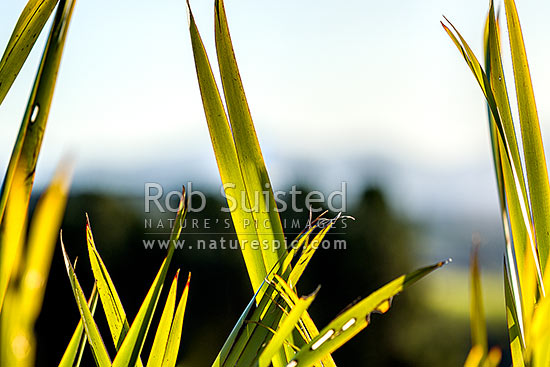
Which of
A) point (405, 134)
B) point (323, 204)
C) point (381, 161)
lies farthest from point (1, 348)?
point (405, 134)

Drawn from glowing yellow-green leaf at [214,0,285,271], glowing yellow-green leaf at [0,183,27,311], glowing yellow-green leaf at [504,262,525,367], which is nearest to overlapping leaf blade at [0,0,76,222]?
glowing yellow-green leaf at [0,183,27,311]

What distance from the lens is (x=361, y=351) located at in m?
7.92

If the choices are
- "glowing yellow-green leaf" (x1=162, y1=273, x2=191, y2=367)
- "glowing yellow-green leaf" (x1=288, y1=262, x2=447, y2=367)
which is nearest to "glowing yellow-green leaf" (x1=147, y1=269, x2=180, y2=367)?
"glowing yellow-green leaf" (x1=162, y1=273, x2=191, y2=367)

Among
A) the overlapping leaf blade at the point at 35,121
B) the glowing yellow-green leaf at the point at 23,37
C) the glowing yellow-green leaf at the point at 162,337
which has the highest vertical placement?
the glowing yellow-green leaf at the point at 23,37

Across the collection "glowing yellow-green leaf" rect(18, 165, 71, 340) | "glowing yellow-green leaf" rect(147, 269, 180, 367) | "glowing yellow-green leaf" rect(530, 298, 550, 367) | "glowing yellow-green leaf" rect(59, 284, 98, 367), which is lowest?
"glowing yellow-green leaf" rect(59, 284, 98, 367)

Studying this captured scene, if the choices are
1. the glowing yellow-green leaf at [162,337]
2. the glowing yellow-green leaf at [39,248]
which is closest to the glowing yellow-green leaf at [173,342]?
the glowing yellow-green leaf at [162,337]

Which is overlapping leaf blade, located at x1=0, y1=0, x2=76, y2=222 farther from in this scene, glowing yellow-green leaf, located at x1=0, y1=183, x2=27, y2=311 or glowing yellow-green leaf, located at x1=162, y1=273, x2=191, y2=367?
glowing yellow-green leaf, located at x1=162, y1=273, x2=191, y2=367

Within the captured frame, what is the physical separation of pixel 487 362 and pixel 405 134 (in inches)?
559

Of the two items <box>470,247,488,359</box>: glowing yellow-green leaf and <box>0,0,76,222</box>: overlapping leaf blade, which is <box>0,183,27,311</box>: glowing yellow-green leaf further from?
<box>470,247,488,359</box>: glowing yellow-green leaf

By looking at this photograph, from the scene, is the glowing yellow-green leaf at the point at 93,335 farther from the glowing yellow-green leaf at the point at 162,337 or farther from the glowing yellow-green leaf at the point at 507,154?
the glowing yellow-green leaf at the point at 507,154

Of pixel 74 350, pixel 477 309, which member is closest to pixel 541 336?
pixel 477 309

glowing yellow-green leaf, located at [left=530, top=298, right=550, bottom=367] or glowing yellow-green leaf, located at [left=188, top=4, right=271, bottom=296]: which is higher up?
glowing yellow-green leaf, located at [left=188, top=4, right=271, bottom=296]

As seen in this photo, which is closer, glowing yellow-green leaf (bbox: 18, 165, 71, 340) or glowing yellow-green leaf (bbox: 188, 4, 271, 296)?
glowing yellow-green leaf (bbox: 18, 165, 71, 340)

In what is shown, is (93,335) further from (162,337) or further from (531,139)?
(531,139)
